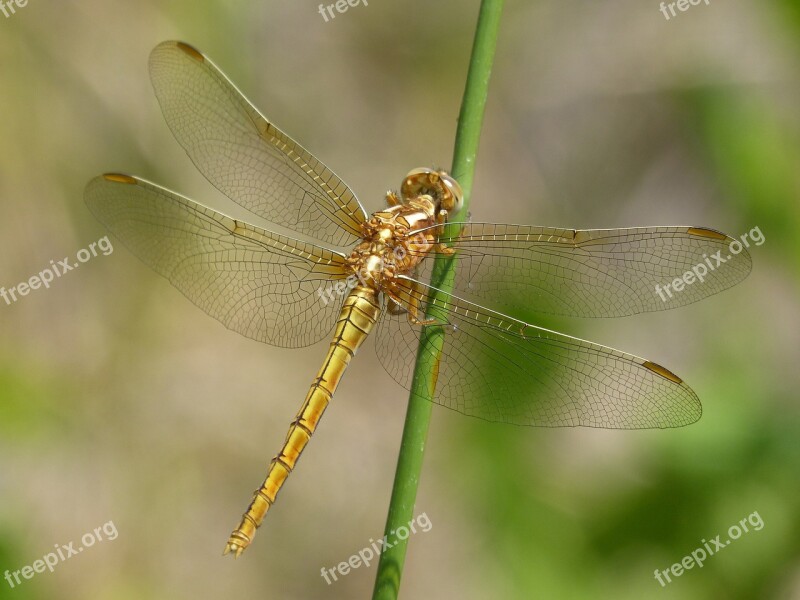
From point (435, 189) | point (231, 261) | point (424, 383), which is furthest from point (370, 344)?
point (424, 383)

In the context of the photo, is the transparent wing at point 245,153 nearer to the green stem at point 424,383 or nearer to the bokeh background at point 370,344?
the green stem at point 424,383

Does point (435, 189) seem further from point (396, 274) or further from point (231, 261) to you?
point (231, 261)

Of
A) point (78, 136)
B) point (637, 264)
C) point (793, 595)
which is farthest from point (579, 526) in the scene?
point (78, 136)

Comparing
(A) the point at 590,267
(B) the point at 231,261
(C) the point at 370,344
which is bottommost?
(A) the point at 590,267

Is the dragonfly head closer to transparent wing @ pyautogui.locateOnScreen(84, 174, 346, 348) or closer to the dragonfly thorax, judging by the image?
the dragonfly thorax

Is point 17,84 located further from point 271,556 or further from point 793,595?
point 793,595

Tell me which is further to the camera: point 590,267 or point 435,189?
point 435,189
